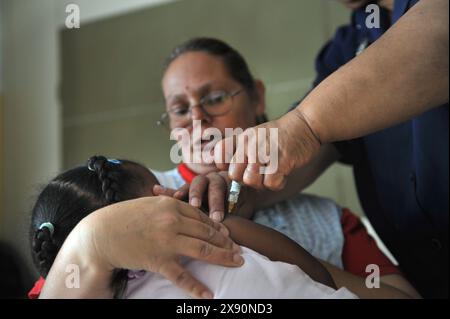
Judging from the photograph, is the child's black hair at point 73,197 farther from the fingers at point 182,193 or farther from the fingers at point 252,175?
the fingers at point 252,175

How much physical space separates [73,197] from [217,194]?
0.61 ft

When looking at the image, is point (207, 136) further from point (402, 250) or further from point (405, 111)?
point (402, 250)

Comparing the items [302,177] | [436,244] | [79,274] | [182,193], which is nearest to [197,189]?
[182,193]

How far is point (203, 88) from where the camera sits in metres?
0.87

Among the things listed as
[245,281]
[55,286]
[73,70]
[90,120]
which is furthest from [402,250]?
[73,70]

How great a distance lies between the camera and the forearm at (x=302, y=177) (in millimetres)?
867

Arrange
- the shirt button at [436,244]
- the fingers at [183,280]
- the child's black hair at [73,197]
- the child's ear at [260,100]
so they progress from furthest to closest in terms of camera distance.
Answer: the child's ear at [260,100]
the shirt button at [436,244]
the child's black hair at [73,197]
the fingers at [183,280]

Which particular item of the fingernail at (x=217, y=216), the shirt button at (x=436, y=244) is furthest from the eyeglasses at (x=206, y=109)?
the shirt button at (x=436, y=244)

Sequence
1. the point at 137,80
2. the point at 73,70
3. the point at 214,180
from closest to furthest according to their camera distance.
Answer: the point at 214,180 → the point at 137,80 → the point at 73,70

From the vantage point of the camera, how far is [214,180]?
71 centimetres

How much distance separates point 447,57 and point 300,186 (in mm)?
485

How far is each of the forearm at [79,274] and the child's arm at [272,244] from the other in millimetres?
161

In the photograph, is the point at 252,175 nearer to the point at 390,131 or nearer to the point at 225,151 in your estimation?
the point at 225,151

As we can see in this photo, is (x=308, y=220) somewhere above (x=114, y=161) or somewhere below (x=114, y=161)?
below
